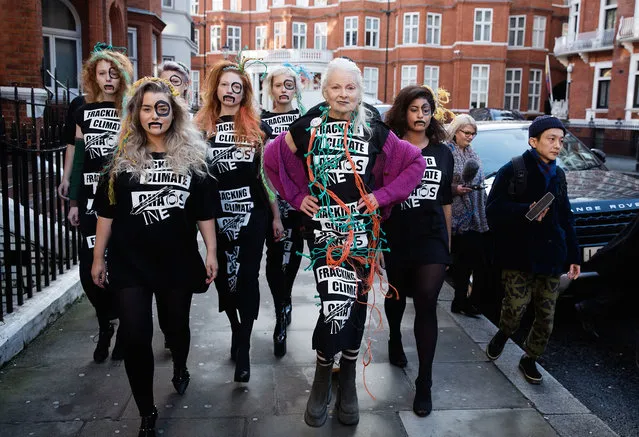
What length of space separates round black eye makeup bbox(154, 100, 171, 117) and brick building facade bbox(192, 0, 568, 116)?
40191mm

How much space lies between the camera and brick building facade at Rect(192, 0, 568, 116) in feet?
144

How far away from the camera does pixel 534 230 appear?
4.40 meters

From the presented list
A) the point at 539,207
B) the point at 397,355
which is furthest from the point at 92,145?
the point at 539,207

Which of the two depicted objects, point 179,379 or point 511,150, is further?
point 511,150

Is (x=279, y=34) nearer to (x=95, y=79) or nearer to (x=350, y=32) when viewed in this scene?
(x=350, y=32)

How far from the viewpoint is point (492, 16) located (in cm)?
4356

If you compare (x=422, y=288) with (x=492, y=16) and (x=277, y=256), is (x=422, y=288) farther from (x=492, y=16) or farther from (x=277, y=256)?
(x=492, y=16)

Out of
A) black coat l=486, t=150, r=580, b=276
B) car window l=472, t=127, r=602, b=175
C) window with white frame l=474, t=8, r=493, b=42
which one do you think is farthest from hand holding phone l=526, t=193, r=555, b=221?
window with white frame l=474, t=8, r=493, b=42

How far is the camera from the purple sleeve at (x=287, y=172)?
12.2 feet

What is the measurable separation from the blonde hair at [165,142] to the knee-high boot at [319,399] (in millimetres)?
1379

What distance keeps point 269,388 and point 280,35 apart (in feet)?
174

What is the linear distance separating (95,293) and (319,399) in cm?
191

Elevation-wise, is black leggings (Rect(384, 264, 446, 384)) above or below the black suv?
below

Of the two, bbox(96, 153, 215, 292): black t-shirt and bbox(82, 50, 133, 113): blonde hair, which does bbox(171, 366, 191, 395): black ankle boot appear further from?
bbox(82, 50, 133, 113): blonde hair
